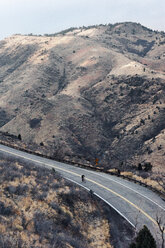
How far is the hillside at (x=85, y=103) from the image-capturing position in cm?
6225

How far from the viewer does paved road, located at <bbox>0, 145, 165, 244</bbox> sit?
22.1 metres

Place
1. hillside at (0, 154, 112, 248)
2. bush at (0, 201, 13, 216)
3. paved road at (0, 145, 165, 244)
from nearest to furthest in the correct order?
hillside at (0, 154, 112, 248)
bush at (0, 201, 13, 216)
paved road at (0, 145, 165, 244)

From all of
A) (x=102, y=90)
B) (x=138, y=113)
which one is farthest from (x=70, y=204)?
(x=102, y=90)

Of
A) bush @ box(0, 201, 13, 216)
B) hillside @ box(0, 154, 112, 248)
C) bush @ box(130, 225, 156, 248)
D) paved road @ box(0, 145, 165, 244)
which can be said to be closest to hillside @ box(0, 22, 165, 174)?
paved road @ box(0, 145, 165, 244)

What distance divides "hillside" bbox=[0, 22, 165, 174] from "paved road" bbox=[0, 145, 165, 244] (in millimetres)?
8014

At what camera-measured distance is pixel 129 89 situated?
80.2m

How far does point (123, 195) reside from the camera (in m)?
26.5

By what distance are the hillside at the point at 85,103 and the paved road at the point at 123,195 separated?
8.01 m

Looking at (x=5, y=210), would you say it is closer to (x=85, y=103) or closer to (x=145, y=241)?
(x=145, y=241)

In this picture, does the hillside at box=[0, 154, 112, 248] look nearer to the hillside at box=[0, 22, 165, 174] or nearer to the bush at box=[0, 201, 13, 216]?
the bush at box=[0, 201, 13, 216]

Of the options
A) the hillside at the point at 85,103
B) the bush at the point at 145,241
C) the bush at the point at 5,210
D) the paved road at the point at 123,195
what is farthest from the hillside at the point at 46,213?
the hillside at the point at 85,103

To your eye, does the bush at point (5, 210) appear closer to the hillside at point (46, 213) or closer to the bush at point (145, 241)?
the hillside at point (46, 213)

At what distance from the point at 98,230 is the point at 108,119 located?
184 ft

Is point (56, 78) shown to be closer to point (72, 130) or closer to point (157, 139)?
point (72, 130)
